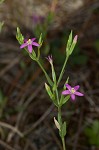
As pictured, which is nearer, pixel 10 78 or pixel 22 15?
pixel 10 78

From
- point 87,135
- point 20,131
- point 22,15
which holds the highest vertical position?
point 22,15

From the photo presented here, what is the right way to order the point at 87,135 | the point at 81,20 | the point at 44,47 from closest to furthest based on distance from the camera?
the point at 87,135, the point at 44,47, the point at 81,20

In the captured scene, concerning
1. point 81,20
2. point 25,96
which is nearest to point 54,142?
point 25,96

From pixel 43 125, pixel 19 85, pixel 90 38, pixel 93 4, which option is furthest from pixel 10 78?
pixel 93 4

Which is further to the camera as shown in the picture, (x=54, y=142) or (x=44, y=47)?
(x=44, y=47)

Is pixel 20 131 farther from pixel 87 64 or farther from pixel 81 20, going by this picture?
pixel 81 20

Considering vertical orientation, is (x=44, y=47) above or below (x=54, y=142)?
above

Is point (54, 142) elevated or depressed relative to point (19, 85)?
depressed

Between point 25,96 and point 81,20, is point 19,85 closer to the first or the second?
point 25,96

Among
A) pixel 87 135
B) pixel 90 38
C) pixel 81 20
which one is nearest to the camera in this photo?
pixel 87 135
